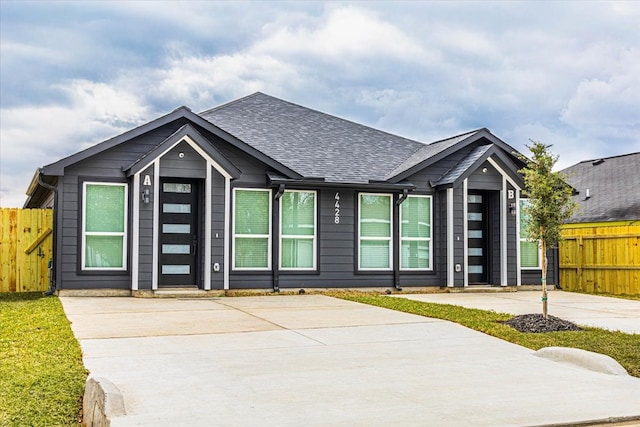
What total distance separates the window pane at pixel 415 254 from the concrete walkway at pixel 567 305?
1059mm

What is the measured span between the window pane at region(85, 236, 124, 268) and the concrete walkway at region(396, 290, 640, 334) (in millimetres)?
6185

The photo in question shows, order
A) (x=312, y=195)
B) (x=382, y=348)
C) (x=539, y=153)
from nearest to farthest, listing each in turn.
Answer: (x=382, y=348) → (x=539, y=153) → (x=312, y=195)

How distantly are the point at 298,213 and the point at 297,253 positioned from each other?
0.90 meters

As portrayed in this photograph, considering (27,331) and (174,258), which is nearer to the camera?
(27,331)

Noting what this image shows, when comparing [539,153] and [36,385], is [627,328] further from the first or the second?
[36,385]

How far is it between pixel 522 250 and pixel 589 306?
12.7ft

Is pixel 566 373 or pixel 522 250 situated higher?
pixel 522 250

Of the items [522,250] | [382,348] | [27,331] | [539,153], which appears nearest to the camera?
[382,348]

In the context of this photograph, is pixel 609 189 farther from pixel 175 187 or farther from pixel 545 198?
pixel 175 187

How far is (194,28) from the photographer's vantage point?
1265 centimetres

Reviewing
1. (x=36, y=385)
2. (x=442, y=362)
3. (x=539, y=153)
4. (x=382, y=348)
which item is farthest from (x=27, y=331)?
(x=539, y=153)

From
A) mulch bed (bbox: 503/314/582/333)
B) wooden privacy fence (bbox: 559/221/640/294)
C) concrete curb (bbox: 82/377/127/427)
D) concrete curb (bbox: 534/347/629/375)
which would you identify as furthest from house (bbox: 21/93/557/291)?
concrete curb (bbox: 82/377/127/427)

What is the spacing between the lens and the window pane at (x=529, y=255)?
56.2 feet

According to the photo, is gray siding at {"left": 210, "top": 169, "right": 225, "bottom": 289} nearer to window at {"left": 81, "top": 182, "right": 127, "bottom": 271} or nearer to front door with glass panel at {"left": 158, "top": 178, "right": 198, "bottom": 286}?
front door with glass panel at {"left": 158, "top": 178, "right": 198, "bottom": 286}
